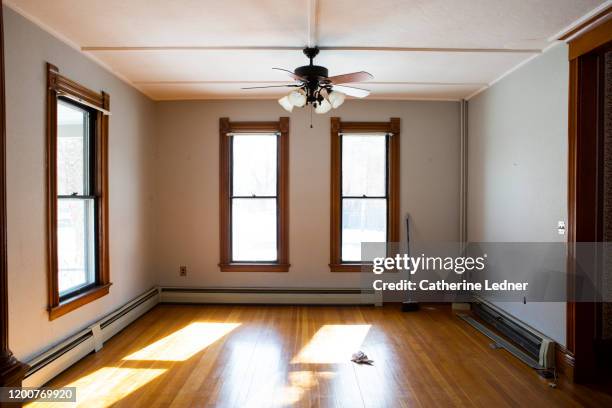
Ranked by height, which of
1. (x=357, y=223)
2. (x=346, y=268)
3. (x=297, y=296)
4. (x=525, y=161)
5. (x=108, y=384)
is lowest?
(x=108, y=384)

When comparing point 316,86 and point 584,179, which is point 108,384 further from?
point 584,179

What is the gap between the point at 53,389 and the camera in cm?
290

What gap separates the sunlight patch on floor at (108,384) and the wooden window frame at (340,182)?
2.62 m

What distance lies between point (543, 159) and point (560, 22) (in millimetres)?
1146

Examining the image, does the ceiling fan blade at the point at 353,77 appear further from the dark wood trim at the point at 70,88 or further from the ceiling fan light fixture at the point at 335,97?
the dark wood trim at the point at 70,88

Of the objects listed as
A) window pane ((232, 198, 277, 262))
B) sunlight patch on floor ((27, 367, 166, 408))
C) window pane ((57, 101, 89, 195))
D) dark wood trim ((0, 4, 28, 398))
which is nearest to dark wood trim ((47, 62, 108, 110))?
window pane ((57, 101, 89, 195))

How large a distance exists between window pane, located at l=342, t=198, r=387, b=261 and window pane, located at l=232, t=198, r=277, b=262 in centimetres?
94

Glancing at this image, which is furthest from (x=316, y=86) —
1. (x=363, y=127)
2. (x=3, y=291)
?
(x=3, y=291)

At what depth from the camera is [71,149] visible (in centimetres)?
351

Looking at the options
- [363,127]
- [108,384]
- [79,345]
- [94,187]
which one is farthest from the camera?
[363,127]

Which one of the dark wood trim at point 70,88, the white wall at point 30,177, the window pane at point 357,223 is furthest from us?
the window pane at point 357,223

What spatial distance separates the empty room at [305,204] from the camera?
9.22ft

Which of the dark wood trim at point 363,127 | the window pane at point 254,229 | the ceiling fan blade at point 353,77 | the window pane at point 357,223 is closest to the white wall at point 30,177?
the window pane at point 254,229

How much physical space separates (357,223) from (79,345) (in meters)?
3.35
